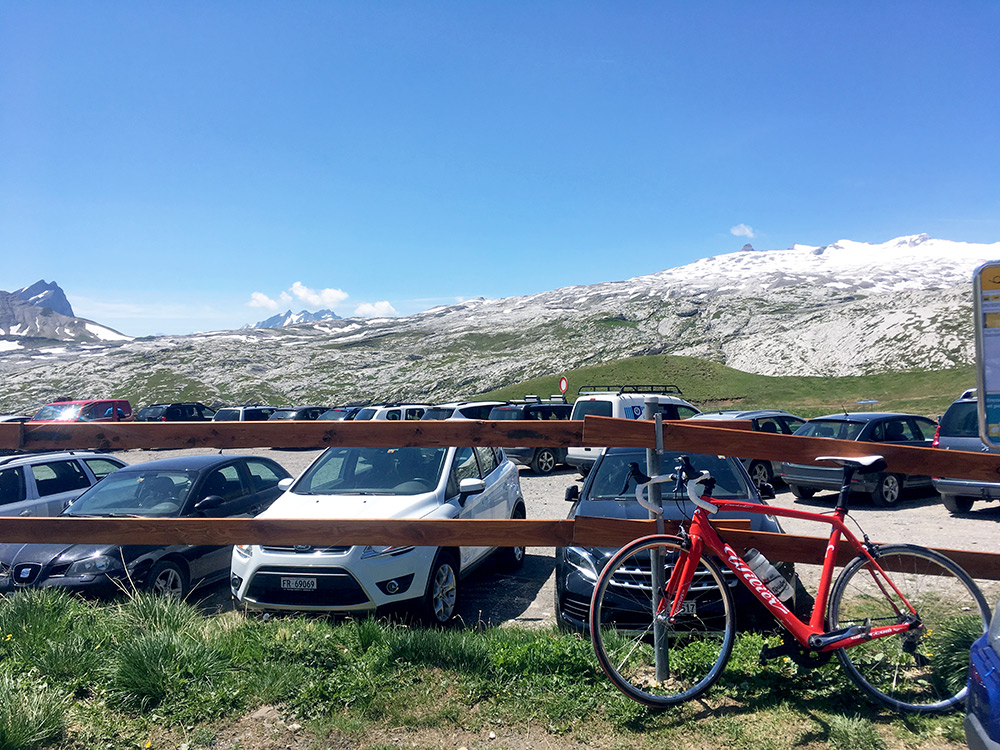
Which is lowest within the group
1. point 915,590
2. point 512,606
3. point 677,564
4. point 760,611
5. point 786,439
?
point 512,606

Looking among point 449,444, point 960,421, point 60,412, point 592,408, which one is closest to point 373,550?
point 449,444

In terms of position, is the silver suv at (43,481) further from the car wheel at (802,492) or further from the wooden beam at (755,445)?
the car wheel at (802,492)

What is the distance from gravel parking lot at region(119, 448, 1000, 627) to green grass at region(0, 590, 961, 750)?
2044 millimetres

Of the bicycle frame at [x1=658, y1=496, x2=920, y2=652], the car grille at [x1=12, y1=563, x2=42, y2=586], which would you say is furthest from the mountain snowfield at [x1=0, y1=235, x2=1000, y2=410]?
the bicycle frame at [x1=658, y1=496, x2=920, y2=652]

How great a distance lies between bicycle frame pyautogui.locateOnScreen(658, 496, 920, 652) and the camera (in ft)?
12.1

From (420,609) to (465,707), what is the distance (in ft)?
7.09

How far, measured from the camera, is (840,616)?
3.79 meters

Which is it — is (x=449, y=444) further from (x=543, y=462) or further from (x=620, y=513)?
(x=543, y=462)

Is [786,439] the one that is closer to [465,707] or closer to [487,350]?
→ [465,707]

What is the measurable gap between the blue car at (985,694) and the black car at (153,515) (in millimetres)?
5664

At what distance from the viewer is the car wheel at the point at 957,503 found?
11.4 metres

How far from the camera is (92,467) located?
1038 cm

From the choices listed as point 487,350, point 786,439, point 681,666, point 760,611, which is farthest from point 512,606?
point 487,350

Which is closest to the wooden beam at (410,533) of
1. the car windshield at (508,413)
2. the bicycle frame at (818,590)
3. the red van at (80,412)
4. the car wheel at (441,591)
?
the bicycle frame at (818,590)
